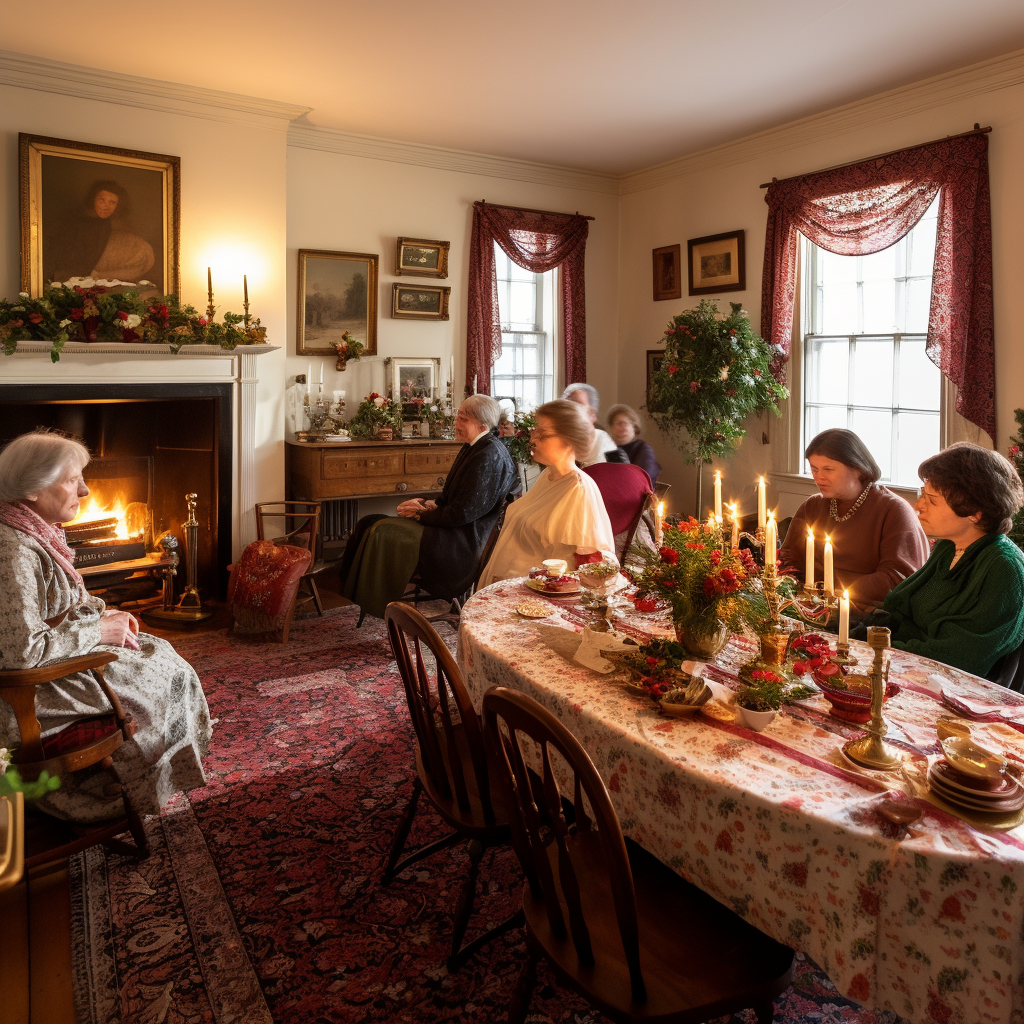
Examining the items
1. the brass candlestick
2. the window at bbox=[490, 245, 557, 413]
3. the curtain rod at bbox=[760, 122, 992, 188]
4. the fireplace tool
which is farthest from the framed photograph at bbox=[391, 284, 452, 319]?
the brass candlestick

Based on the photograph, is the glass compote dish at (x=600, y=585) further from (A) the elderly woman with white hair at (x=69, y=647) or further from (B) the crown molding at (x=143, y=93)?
(B) the crown molding at (x=143, y=93)

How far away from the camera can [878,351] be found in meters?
5.73

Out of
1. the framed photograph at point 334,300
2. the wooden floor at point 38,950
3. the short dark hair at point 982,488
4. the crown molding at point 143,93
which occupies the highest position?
the crown molding at point 143,93

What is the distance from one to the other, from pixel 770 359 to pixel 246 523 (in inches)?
153

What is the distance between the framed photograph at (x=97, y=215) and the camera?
4863 millimetres

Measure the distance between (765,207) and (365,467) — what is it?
356cm

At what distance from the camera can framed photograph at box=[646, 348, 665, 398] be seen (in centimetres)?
729

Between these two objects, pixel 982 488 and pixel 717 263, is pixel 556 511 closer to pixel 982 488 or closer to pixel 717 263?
pixel 982 488

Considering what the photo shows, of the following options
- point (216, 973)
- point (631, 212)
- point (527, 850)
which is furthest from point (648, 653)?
point (631, 212)

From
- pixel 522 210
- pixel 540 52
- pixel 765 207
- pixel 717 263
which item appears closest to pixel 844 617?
pixel 540 52

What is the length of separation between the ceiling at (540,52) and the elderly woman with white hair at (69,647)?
2766mm

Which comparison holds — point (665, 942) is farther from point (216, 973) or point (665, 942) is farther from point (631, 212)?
point (631, 212)

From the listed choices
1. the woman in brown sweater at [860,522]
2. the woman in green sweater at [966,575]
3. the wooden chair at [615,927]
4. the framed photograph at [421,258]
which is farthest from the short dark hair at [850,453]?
the framed photograph at [421,258]

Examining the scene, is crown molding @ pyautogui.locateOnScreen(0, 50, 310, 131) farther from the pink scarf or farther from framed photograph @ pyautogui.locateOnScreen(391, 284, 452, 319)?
the pink scarf
